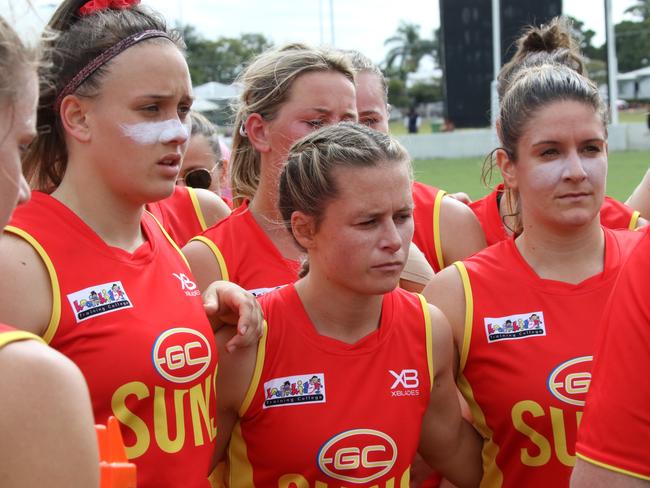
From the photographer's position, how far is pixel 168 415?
2.53m

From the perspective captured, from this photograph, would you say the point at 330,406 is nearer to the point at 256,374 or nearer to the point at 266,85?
the point at 256,374

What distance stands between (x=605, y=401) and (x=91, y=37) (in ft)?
5.76

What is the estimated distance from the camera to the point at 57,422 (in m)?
1.42

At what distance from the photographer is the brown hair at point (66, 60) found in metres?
2.63

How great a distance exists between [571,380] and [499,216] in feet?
3.70

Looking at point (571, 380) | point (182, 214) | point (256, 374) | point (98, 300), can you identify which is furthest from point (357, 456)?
point (182, 214)

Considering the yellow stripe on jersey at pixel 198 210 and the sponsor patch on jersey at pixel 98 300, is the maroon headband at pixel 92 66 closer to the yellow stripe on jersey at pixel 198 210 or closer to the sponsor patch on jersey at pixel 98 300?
the sponsor patch on jersey at pixel 98 300

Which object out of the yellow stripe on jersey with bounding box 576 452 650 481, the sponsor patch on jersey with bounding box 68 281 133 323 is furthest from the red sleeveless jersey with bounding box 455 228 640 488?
the sponsor patch on jersey with bounding box 68 281 133 323

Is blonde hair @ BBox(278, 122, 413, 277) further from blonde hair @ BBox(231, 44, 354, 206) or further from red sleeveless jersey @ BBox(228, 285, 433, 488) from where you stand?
blonde hair @ BBox(231, 44, 354, 206)

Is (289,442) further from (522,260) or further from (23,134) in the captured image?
(23,134)

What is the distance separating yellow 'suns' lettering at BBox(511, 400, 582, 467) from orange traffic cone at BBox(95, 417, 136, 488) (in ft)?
4.99

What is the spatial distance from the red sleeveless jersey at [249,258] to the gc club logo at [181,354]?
0.62 m

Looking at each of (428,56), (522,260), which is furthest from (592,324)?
(428,56)

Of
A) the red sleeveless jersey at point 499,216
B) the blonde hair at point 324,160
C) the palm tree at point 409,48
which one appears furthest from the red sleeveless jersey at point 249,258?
the palm tree at point 409,48
